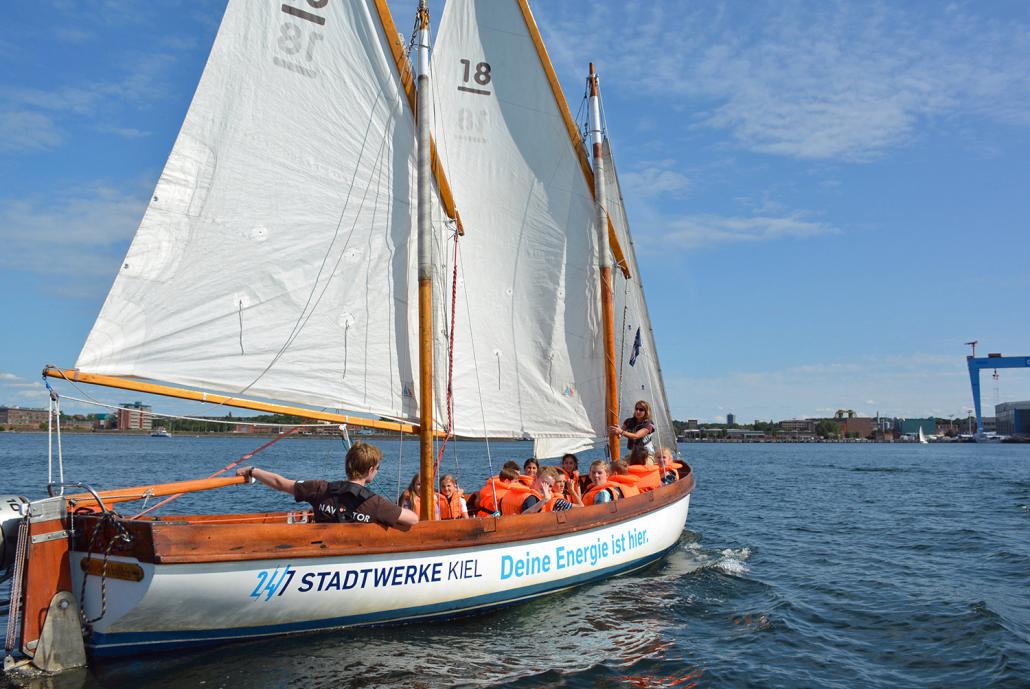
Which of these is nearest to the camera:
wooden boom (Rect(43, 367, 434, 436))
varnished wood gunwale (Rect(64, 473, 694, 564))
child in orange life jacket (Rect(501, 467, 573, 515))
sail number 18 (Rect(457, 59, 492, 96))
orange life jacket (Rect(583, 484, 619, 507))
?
varnished wood gunwale (Rect(64, 473, 694, 564))

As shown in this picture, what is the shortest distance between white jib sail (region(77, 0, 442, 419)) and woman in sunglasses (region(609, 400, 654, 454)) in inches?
234

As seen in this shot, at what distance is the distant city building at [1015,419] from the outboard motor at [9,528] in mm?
164779

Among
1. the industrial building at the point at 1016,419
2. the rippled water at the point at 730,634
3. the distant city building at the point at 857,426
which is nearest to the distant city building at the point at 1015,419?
the industrial building at the point at 1016,419

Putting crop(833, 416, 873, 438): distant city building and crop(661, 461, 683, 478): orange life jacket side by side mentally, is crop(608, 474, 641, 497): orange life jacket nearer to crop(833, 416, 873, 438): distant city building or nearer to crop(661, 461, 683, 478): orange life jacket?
crop(661, 461, 683, 478): orange life jacket

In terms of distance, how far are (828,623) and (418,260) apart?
8.18m

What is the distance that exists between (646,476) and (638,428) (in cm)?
237

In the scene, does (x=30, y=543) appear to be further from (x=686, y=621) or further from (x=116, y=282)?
(x=686, y=621)

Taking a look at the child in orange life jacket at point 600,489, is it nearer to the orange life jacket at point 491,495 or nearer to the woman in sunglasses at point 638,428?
the orange life jacket at point 491,495

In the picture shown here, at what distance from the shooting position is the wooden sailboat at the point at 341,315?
834cm

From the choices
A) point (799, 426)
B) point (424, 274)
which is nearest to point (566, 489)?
point (424, 274)

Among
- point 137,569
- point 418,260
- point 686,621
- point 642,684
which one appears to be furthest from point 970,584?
point 137,569

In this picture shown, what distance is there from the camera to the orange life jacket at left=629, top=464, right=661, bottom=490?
14.4 metres

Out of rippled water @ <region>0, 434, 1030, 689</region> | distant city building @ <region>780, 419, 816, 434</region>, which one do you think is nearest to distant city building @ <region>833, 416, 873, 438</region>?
distant city building @ <region>780, 419, 816, 434</region>

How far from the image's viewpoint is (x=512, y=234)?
1470 cm
